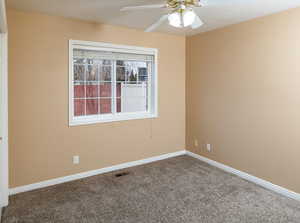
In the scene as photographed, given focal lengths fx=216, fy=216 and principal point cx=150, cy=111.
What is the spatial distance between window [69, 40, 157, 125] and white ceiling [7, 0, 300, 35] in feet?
1.55

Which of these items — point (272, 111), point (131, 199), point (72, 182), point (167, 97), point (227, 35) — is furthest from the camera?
point (167, 97)

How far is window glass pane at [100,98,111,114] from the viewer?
12.1 feet

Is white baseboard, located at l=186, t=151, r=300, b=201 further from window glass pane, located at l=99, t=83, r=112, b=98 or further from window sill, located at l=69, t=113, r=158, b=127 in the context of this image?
window glass pane, located at l=99, t=83, r=112, b=98

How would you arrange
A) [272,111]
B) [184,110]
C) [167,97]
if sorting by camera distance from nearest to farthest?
1. [272,111]
2. [167,97]
3. [184,110]

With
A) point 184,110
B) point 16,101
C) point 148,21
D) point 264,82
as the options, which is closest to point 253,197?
point 264,82

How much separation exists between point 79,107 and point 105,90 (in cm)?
53

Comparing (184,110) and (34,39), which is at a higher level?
(34,39)

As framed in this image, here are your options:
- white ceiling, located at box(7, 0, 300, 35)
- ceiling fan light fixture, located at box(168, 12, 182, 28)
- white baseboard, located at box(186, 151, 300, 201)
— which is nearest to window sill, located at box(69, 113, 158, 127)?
white baseboard, located at box(186, 151, 300, 201)

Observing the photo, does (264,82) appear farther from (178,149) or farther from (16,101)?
(16,101)

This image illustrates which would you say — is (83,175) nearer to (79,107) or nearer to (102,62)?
(79,107)

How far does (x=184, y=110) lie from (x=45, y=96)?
2.65 meters

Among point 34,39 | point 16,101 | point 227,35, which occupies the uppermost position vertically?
point 227,35

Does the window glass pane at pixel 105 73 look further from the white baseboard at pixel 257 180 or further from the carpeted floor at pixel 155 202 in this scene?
the white baseboard at pixel 257 180

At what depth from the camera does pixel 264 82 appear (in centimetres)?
305
